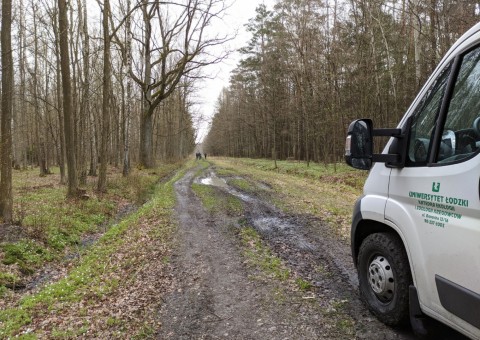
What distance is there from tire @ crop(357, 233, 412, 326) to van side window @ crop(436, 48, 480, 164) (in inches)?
43.7

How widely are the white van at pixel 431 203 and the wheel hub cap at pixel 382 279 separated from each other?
11mm

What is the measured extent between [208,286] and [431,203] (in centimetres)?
370

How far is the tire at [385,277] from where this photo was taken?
11.5 feet

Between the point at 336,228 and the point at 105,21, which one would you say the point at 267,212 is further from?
the point at 105,21

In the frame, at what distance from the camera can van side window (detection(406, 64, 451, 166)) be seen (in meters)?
3.14

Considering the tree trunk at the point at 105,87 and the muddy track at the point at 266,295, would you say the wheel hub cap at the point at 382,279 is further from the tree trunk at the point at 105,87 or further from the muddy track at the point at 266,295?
the tree trunk at the point at 105,87

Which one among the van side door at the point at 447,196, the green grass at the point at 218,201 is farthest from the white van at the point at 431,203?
the green grass at the point at 218,201

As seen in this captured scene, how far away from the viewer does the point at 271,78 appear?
36.4m

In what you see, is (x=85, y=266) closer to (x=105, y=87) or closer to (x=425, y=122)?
(x=425, y=122)

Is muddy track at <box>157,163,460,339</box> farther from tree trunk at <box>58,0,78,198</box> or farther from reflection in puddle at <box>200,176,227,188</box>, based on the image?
reflection in puddle at <box>200,176,227,188</box>

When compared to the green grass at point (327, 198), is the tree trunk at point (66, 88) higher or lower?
higher

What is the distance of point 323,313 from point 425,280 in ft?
5.29

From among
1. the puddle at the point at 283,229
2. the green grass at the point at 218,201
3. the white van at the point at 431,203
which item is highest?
the white van at the point at 431,203

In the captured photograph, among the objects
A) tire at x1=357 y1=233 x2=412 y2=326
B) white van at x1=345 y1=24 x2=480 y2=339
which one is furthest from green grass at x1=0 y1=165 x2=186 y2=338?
white van at x1=345 y1=24 x2=480 y2=339
